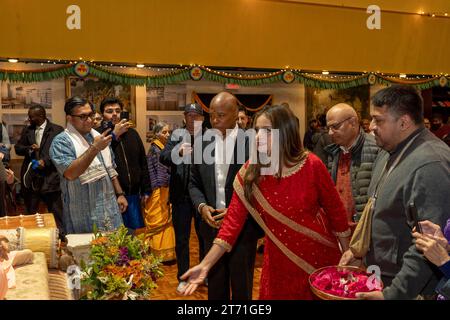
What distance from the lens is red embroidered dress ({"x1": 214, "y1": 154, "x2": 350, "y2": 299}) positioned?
91.1 inches

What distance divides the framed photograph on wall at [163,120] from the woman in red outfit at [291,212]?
621 cm

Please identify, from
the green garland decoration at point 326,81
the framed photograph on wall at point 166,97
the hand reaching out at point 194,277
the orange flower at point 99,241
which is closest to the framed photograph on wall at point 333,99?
the green garland decoration at point 326,81

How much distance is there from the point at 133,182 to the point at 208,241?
145cm

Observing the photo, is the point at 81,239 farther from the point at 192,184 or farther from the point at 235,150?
the point at 235,150

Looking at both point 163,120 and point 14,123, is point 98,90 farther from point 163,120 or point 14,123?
point 14,123

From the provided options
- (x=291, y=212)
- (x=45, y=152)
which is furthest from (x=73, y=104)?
(x=45, y=152)

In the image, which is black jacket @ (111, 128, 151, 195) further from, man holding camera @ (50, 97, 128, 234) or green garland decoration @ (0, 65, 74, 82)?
green garland decoration @ (0, 65, 74, 82)

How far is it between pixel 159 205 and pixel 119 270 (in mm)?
2797

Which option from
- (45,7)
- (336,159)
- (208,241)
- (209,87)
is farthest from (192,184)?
(209,87)

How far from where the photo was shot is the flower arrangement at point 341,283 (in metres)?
1.82

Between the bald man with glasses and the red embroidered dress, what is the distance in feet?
2.74

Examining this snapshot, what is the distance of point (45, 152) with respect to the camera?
5.57 meters
